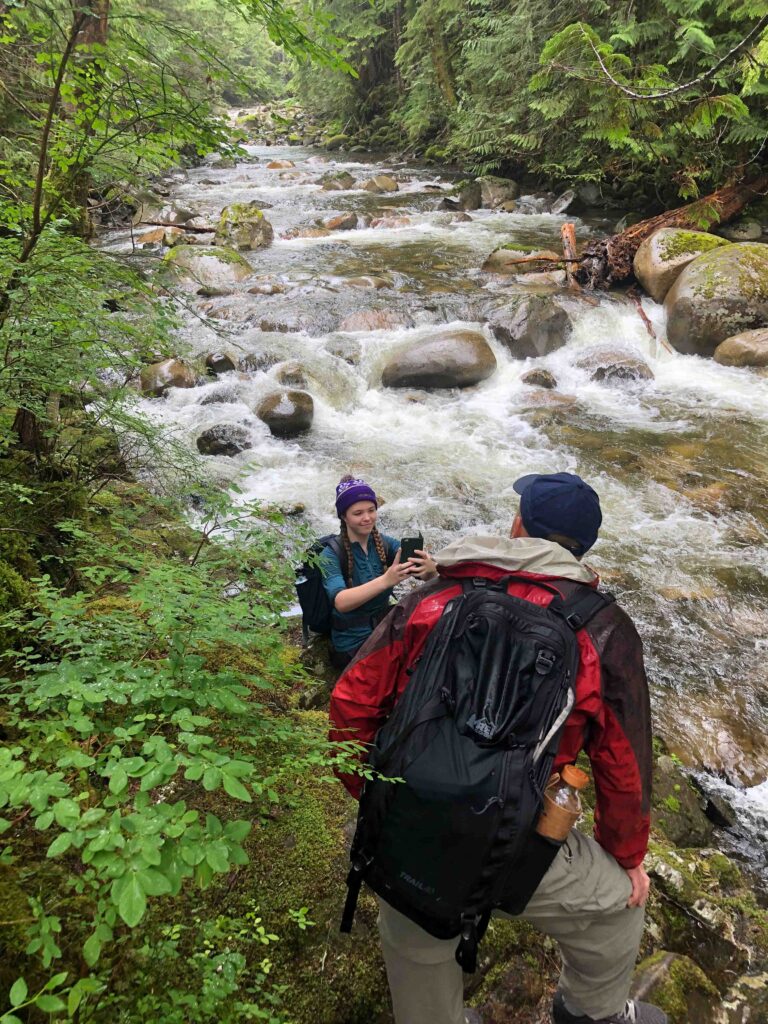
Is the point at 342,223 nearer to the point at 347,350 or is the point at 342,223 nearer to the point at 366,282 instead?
the point at 366,282

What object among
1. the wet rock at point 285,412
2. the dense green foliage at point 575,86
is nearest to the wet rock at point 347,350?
the wet rock at point 285,412

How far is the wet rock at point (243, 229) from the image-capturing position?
47.4ft

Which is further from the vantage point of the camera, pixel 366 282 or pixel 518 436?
pixel 366 282

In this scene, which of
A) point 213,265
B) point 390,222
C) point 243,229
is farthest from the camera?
point 390,222

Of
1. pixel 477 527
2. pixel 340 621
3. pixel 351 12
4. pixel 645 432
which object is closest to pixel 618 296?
pixel 645 432

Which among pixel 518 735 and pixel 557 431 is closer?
pixel 518 735

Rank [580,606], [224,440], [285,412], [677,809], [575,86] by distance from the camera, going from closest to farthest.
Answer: [580,606]
[677,809]
[224,440]
[285,412]
[575,86]

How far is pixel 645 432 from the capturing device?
27.3 ft

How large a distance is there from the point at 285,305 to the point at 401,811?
10.9 m

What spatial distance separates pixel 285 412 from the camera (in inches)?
322

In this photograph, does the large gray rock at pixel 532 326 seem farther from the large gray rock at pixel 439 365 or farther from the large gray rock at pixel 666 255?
the large gray rock at pixel 666 255

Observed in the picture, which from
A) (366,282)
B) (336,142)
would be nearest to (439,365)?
(366,282)

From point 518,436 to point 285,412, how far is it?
3413 mm

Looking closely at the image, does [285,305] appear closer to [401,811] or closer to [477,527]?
[477,527]
